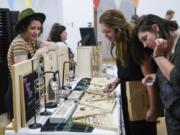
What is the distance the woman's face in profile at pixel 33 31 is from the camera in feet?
7.47

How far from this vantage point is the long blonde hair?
2240 millimetres

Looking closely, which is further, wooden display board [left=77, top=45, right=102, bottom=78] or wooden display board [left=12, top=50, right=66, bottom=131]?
wooden display board [left=77, top=45, right=102, bottom=78]

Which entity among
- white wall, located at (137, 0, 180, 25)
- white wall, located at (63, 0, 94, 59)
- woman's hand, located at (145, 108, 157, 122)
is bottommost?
woman's hand, located at (145, 108, 157, 122)

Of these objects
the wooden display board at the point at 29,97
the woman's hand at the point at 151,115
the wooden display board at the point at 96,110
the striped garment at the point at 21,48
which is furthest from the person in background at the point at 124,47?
the wooden display board at the point at 29,97

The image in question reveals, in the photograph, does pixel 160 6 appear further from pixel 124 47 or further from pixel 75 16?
pixel 124 47

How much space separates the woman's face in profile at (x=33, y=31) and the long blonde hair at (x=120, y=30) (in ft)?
1.62

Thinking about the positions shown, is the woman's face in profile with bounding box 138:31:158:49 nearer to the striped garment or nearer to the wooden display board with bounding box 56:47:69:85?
the striped garment

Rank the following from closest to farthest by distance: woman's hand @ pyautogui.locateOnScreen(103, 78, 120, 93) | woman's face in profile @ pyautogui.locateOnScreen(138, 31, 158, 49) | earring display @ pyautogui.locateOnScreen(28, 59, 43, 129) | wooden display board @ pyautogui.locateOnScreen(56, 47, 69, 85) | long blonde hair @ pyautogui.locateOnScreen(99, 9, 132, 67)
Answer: woman's face in profile @ pyautogui.locateOnScreen(138, 31, 158, 49)
earring display @ pyautogui.locateOnScreen(28, 59, 43, 129)
long blonde hair @ pyautogui.locateOnScreen(99, 9, 132, 67)
woman's hand @ pyautogui.locateOnScreen(103, 78, 120, 93)
wooden display board @ pyautogui.locateOnScreen(56, 47, 69, 85)

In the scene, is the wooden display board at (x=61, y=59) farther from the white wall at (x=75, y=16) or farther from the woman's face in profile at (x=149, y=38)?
the white wall at (x=75, y=16)

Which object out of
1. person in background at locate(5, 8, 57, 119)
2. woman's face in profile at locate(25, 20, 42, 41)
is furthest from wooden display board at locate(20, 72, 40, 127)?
woman's face in profile at locate(25, 20, 42, 41)

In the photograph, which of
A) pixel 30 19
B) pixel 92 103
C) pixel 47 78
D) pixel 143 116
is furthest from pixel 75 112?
pixel 30 19

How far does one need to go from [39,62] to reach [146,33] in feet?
2.47

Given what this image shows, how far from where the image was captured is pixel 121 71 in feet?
7.95

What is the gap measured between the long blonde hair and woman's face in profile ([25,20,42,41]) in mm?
495
